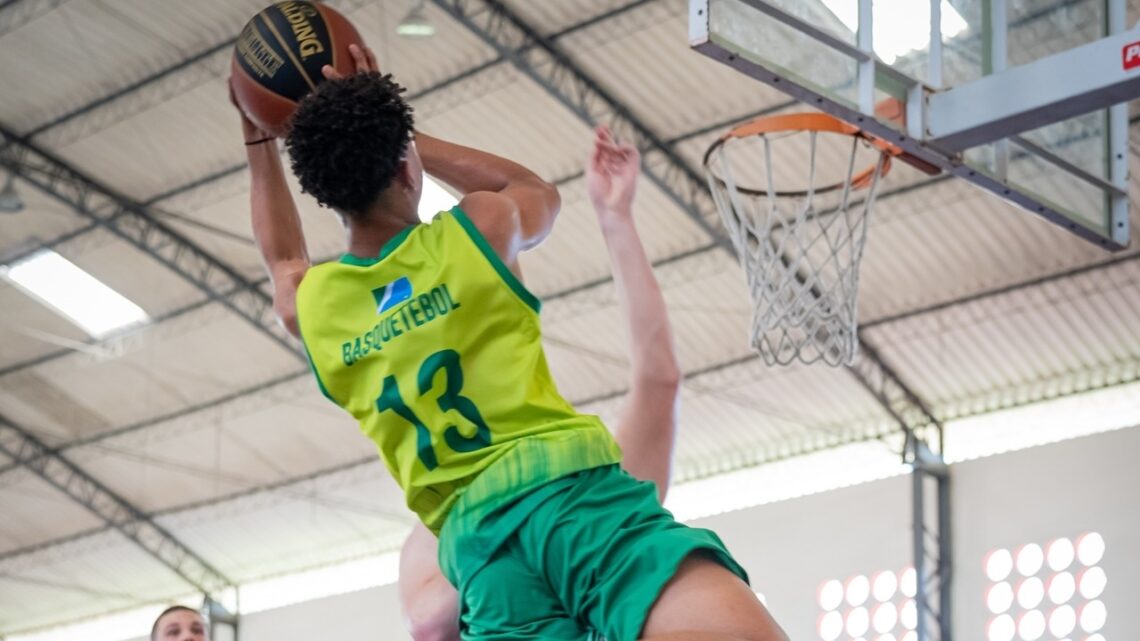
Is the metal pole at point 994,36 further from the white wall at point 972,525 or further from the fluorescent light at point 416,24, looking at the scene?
the white wall at point 972,525

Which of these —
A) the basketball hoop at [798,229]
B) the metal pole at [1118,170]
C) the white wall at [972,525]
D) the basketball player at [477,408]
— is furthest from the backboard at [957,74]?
the white wall at [972,525]

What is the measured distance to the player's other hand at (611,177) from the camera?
3516 millimetres

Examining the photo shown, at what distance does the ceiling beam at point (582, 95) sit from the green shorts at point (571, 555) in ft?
46.8

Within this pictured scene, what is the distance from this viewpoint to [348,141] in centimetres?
318

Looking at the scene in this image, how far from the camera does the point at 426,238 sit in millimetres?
3189

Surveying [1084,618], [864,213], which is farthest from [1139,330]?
[864,213]

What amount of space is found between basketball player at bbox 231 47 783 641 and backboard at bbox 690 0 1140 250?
14.8 feet

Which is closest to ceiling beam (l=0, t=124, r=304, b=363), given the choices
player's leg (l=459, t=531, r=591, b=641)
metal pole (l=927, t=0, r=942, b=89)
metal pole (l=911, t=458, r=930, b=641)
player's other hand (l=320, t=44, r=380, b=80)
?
metal pole (l=911, t=458, r=930, b=641)

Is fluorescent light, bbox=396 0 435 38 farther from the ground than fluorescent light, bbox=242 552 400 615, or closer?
farther from the ground

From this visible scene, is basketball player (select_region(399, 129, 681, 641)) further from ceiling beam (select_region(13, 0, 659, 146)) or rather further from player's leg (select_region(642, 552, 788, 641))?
ceiling beam (select_region(13, 0, 659, 146))

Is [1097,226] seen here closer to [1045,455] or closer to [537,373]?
[537,373]

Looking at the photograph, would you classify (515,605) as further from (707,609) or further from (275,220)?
(275,220)

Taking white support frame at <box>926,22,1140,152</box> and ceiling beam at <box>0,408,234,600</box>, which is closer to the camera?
white support frame at <box>926,22,1140,152</box>

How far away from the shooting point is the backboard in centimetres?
750
